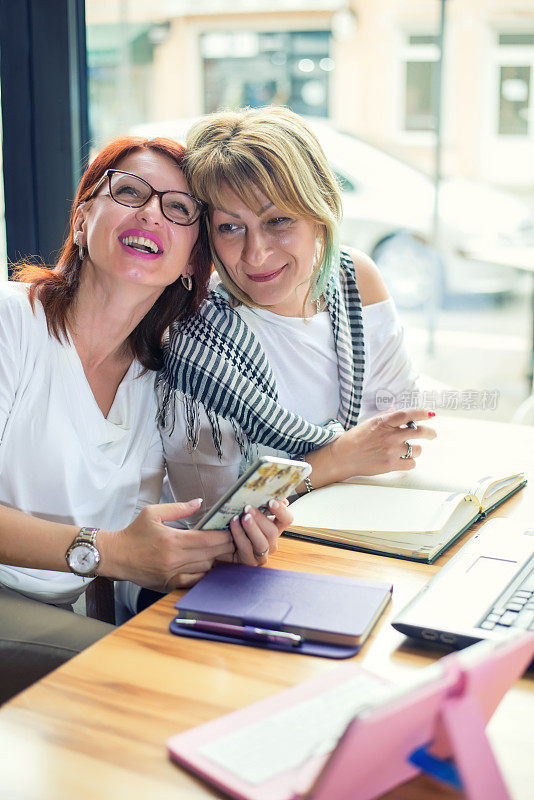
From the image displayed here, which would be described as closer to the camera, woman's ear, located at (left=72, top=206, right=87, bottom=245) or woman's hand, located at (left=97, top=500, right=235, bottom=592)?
woman's hand, located at (left=97, top=500, right=235, bottom=592)

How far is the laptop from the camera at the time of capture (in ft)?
3.21

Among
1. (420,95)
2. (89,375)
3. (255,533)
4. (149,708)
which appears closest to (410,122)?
(420,95)

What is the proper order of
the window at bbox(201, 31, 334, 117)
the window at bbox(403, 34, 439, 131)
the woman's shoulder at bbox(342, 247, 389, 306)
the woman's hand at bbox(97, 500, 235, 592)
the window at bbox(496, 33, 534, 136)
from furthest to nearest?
the window at bbox(201, 31, 334, 117) < the window at bbox(403, 34, 439, 131) < the window at bbox(496, 33, 534, 136) < the woman's shoulder at bbox(342, 247, 389, 306) < the woman's hand at bbox(97, 500, 235, 592)

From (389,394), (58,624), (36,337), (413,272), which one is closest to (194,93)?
(413,272)

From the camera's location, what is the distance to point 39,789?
733 mm

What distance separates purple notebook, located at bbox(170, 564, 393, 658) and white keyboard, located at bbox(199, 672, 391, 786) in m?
0.11

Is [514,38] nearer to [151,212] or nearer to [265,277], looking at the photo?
[265,277]

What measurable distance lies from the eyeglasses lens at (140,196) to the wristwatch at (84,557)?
609 millimetres

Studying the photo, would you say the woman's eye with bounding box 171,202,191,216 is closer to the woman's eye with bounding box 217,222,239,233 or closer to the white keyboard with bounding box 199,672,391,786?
the woman's eye with bounding box 217,222,239,233

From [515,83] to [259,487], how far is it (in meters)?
4.26

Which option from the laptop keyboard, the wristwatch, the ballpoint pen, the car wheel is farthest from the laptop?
the car wheel

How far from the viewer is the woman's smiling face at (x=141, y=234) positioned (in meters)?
1.47

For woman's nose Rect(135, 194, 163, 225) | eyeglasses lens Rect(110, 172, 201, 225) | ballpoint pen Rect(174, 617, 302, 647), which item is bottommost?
ballpoint pen Rect(174, 617, 302, 647)

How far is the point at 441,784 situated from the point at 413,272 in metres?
4.42
